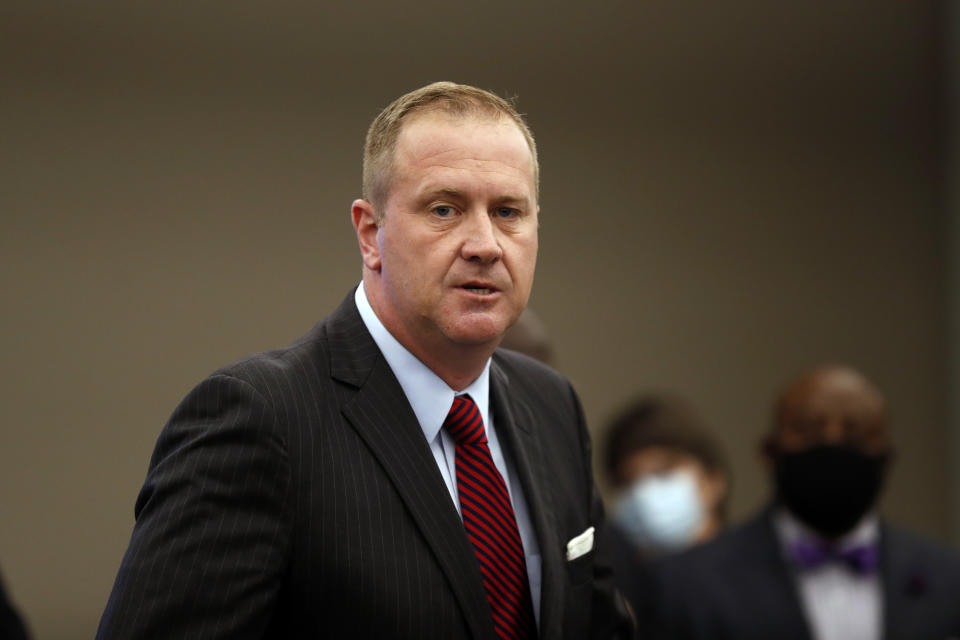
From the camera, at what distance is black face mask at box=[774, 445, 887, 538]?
435 cm

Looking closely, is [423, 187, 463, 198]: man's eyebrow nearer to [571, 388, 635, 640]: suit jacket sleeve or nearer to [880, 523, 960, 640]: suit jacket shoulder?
[571, 388, 635, 640]: suit jacket sleeve

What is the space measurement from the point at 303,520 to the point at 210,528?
0.16m

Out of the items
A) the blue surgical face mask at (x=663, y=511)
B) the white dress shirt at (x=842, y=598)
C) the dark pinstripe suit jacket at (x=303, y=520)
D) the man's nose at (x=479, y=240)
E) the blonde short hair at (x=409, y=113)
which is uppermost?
the blonde short hair at (x=409, y=113)

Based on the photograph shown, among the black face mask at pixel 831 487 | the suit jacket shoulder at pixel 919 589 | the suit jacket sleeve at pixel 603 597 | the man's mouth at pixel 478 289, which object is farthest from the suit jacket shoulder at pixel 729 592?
the man's mouth at pixel 478 289

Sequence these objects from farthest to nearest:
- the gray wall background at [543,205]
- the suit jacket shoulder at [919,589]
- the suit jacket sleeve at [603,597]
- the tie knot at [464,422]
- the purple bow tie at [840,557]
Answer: the gray wall background at [543,205], the purple bow tie at [840,557], the suit jacket shoulder at [919,589], the suit jacket sleeve at [603,597], the tie knot at [464,422]

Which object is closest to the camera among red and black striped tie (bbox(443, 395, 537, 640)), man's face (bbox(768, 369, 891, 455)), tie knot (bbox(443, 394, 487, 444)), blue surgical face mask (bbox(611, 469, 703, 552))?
red and black striped tie (bbox(443, 395, 537, 640))

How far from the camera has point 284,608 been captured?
6.75 feet

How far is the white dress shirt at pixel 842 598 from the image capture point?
4242 millimetres

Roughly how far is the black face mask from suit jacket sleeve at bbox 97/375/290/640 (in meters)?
2.77

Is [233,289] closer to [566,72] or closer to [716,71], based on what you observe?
[566,72]

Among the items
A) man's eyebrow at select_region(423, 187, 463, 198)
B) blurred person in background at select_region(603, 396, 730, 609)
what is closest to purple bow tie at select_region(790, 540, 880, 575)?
blurred person in background at select_region(603, 396, 730, 609)

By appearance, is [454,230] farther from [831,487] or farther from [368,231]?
[831,487]

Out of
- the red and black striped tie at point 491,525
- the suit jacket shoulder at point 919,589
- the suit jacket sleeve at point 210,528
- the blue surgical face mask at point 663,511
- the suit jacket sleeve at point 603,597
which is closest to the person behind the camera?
the suit jacket sleeve at point 210,528

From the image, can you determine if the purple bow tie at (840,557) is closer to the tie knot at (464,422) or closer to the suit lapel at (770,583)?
the suit lapel at (770,583)
